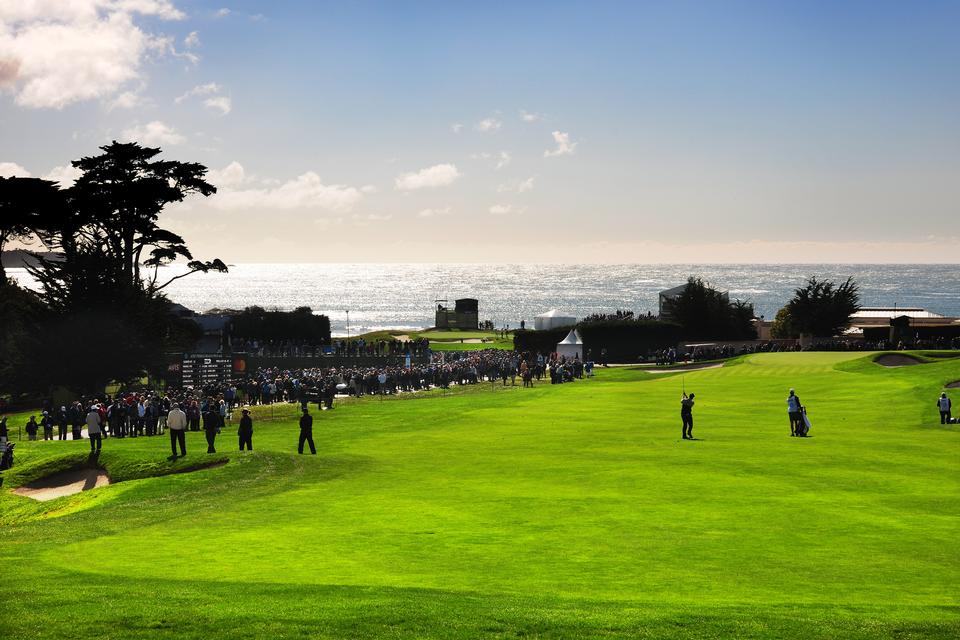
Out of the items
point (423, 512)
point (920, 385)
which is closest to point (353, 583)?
point (423, 512)

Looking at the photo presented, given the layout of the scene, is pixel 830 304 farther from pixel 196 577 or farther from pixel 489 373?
pixel 196 577

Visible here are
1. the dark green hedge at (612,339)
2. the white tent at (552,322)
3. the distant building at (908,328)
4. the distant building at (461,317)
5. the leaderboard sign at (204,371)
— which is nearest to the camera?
the leaderboard sign at (204,371)

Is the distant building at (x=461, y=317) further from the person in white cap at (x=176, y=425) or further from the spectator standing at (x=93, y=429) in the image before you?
the person in white cap at (x=176, y=425)

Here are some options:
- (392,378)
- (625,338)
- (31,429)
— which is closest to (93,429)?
(31,429)

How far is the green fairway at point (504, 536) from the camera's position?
12.2 meters

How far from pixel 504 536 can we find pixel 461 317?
346ft

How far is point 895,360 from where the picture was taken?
62.0 metres

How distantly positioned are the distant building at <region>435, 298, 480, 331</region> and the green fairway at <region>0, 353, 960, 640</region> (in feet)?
278

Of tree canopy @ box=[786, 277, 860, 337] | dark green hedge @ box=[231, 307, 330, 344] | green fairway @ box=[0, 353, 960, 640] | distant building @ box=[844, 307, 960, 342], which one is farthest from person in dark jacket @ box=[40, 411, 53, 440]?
tree canopy @ box=[786, 277, 860, 337]

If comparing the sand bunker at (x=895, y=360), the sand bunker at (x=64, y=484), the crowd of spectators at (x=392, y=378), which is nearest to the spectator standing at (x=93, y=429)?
the sand bunker at (x=64, y=484)

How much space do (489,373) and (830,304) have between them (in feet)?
122

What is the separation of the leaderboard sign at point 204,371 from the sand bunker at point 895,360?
37523mm

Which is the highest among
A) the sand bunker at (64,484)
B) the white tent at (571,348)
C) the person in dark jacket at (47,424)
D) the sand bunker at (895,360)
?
the white tent at (571,348)

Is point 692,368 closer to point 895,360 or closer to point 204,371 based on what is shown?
point 895,360
